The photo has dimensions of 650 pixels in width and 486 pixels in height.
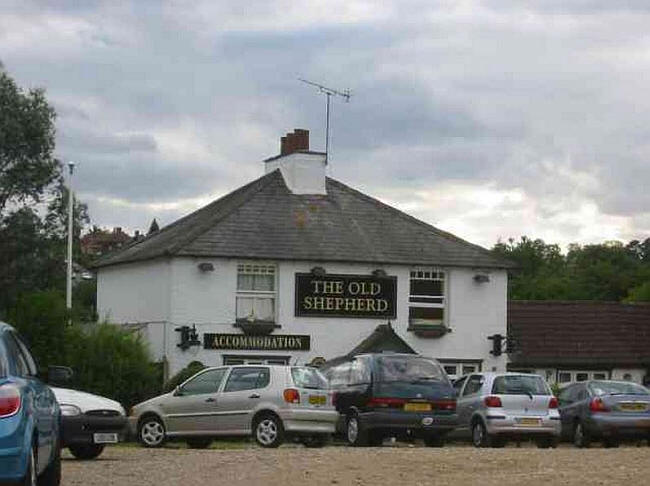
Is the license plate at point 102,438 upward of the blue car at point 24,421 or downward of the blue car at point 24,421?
downward

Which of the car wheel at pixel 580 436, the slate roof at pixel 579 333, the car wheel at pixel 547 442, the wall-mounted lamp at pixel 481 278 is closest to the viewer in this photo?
the car wheel at pixel 547 442

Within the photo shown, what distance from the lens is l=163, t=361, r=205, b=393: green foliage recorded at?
39.4 metres

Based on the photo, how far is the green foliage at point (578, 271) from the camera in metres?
97.4

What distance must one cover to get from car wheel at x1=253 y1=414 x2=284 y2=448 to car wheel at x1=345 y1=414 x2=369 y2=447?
1665 millimetres

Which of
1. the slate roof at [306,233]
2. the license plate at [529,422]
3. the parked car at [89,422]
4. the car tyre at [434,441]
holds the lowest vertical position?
the car tyre at [434,441]

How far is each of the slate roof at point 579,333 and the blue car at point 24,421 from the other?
33399mm

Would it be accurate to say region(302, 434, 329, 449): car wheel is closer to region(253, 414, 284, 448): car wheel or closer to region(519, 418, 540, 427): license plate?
region(253, 414, 284, 448): car wheel

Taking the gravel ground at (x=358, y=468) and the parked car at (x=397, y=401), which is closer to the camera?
the gravel ground at (x=358, y=468)

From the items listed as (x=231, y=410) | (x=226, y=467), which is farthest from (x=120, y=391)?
(x=226, y=467)

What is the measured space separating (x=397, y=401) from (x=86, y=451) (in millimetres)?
7032

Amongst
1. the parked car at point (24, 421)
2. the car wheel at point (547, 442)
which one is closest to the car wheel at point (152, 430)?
the car wheel at point (547, 442)

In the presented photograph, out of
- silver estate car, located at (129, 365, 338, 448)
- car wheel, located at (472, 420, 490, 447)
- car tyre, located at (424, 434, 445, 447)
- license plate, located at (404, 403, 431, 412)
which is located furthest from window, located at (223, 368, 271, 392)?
car wheel, located at (472, 420, 490, 447)

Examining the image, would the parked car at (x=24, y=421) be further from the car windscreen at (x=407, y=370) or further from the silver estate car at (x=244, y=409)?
the car windscreen at (x=407, y=370)

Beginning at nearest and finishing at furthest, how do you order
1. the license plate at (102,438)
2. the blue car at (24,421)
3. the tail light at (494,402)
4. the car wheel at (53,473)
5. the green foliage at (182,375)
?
1. the blue car at (24,421)
2. the car wheel at (53,473)
3. the license plate at (102,438)
4. the tail light at (494,402)
5. the green foliage at (182,375)
